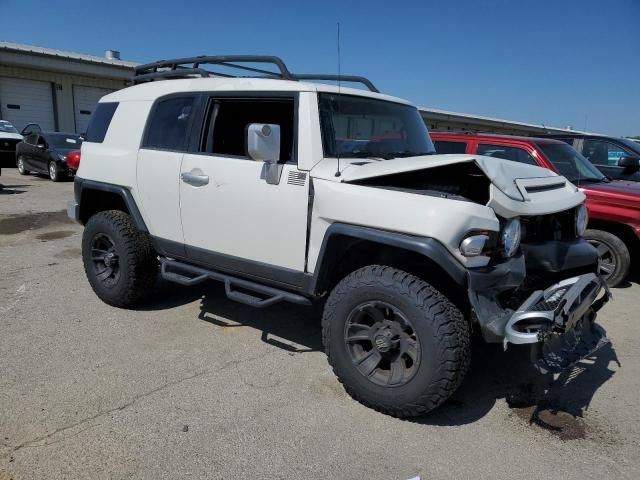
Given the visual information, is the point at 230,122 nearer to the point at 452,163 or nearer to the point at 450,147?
the point at 452,163

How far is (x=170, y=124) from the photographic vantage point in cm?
419

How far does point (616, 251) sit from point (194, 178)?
484 centimetres

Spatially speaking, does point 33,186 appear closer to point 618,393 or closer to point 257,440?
point 257,440

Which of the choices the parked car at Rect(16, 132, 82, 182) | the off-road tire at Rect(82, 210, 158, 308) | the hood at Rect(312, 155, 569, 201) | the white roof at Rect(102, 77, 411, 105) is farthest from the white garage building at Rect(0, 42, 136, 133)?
the hood at Rect(312, 155, 569, 201)

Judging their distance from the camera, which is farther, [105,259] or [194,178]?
[105,259]

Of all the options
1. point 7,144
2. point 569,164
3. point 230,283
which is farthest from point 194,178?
point 7,144

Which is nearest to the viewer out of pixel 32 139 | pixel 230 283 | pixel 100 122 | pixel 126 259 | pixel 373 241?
pixel 373 241

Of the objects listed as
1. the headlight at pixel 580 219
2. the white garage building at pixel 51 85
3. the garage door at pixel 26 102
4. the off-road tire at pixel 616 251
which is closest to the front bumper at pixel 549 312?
the headlight at pixel 580 219

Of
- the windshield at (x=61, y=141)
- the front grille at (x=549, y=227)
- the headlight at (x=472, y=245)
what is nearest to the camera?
the headlight at (x=472, y=245)

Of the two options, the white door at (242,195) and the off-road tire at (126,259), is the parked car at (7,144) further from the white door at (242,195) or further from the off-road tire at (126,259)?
the white door at (242,195)

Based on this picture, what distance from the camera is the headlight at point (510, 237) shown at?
2889 mm

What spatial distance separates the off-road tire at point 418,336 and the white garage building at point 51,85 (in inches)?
926

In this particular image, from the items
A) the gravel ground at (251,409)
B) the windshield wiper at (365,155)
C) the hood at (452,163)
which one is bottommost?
the gravel ground at (251,409)

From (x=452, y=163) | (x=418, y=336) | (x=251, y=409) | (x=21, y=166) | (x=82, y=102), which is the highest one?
(x=82, y=102)
